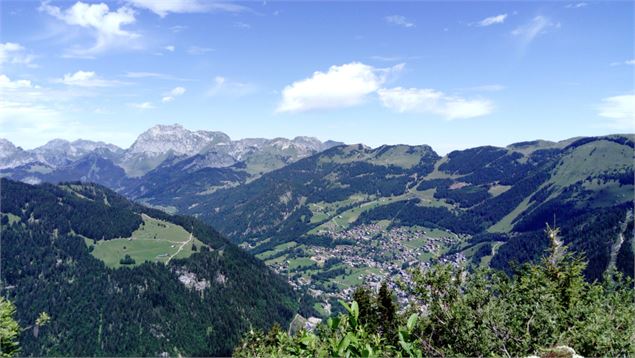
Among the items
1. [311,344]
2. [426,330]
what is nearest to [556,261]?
[426,330]

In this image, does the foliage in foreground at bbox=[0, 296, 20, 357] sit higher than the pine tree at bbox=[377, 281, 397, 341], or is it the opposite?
the foliage in foreground at bbox=[0, 296, 20, 357]

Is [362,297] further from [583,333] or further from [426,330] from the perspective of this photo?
[583,333]

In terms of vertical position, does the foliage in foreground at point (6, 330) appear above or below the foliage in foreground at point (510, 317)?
below

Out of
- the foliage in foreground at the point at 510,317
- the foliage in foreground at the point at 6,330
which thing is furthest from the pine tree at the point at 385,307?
the foliage in foreground at the point at 6,330

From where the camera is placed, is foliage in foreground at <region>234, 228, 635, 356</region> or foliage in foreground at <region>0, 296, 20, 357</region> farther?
foliage in foreground at <region>0, 296, 20, 357</region>

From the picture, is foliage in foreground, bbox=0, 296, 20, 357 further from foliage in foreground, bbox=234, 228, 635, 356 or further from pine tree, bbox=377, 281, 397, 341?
pine tree, bbox=377, 281, 397, 341

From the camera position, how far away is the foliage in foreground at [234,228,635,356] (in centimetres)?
1686

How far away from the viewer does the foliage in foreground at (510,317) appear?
1686 cm

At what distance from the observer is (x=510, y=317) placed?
2420 cm

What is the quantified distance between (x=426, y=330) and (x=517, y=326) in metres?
8.50

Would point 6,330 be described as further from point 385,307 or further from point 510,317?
point 385,307

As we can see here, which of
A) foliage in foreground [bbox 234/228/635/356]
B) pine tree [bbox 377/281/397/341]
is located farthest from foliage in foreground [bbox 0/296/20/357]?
pine tree [bbox 377/281/397/341]

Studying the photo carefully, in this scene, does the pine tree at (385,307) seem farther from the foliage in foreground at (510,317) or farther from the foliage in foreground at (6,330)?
the foliage in foreground at (6,330)

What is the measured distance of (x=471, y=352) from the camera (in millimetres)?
23234
